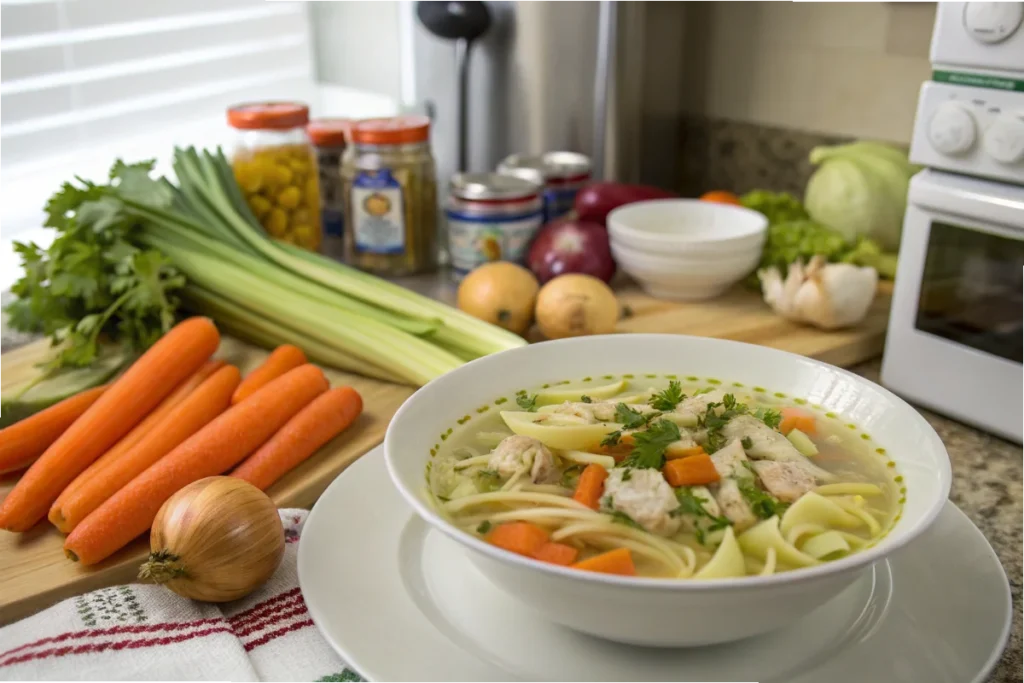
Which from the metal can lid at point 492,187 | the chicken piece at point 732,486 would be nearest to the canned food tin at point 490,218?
the metal can lid at point 492,187

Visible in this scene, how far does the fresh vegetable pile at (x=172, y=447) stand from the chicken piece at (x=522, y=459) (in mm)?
261

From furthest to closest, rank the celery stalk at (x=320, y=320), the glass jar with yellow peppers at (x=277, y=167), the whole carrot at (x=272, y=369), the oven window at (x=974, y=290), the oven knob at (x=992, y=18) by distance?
the glass jar with yellow peppers at (x=277, y=167) < the celery stalk at (x=320, y=320) < the whole carrot at (x=272, y=369) < the oven window at (x=974, y=290) < the oven knob at (x=992, y=18)

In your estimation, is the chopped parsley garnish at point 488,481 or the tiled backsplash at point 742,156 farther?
the tiled backsplash at point 742,156

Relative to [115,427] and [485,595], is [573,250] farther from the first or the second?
[485,595]

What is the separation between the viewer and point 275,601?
3.29ft

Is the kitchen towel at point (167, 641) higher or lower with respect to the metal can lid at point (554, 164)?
lower

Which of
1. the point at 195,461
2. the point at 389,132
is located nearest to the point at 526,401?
the point at 195,461

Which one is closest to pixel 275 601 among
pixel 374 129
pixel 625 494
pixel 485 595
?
pixel 485 595

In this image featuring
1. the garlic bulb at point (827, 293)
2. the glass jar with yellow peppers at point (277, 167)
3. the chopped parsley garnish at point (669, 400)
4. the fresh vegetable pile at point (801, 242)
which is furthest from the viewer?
the glass jar with yellow peppers at point (277, 167)

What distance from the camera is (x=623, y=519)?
87cm

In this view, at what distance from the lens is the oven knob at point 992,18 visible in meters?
1.19

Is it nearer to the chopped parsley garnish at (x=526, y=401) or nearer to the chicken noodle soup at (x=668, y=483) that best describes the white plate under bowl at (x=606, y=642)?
the chicken noodle soup at (x=668, y=483)

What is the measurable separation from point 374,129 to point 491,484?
1.16 meters

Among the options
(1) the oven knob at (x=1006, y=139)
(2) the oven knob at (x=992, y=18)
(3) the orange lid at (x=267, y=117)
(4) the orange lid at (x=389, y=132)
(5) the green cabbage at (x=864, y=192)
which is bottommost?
(5) the green cabbage at (x=864, y=192)
